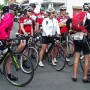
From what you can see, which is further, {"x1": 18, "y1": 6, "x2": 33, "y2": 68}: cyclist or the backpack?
{"x1": 18, "y1": 6, "x2": 33, "y2": 68}: cyclist

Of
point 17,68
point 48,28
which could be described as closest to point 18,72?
point 17,68

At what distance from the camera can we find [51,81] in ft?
27.9

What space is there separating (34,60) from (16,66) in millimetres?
2208

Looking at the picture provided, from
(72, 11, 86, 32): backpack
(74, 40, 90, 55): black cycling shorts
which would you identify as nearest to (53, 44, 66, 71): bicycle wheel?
(74, 40, 90, 55): black cycling shorts

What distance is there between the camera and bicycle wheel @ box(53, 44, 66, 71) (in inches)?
374

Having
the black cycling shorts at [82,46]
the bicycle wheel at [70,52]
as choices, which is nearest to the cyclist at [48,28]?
the bicycle wheel at [70,52]

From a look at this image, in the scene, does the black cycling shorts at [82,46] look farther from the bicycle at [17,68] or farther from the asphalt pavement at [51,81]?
the bicycle at [17,68]

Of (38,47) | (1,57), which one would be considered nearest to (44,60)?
(38,47)

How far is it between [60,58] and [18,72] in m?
2.04

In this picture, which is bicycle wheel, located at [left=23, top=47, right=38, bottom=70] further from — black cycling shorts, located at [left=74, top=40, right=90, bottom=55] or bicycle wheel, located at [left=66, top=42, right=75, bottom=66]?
black cycling shorts, located at [left=74, top=40, right=90, bottom=55]

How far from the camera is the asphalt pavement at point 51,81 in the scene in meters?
7.84

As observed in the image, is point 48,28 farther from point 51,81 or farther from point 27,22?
point 51,81

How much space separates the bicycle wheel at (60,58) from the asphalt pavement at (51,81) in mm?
156

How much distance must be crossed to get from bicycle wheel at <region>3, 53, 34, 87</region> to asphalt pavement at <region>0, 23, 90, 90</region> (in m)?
0.13
